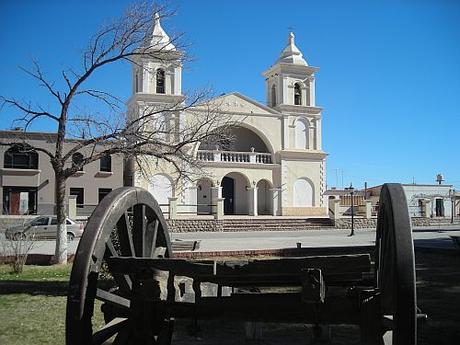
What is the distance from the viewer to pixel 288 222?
34562 millimetres

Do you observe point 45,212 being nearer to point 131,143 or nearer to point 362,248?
point 131,143

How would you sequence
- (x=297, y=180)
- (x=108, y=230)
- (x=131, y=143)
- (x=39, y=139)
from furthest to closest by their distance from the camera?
(x=297, y=180) < (x=39, y=139) < (x=131, y=143) < (x=108, y=230)

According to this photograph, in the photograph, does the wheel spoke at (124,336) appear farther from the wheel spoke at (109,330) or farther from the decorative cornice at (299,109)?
the decorative cornice at (299,109)

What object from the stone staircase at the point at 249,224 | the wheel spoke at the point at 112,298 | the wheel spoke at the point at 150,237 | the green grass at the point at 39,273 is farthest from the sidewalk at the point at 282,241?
the wheel spoke at the point at 112,298

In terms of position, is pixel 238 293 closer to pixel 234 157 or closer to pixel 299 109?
pixel 234 157

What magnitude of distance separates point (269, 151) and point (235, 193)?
4.46 meters

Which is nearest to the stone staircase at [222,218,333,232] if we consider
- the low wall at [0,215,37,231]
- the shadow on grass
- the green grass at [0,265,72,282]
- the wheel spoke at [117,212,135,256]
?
the low wall at [0,215,37,231]

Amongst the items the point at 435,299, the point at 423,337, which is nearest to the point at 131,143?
the point at 435,299

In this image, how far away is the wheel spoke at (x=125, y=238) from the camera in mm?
3819

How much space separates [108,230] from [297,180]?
3868cm

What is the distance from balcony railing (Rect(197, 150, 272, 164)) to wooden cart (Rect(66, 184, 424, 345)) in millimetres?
33501

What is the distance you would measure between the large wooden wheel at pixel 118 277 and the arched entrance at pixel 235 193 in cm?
3595

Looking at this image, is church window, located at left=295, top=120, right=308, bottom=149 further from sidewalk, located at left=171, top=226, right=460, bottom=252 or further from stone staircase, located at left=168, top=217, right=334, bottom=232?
sidewalk, located at left=171, top=226, right=460, bottom=252

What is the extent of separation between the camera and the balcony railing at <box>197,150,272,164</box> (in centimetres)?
3853
